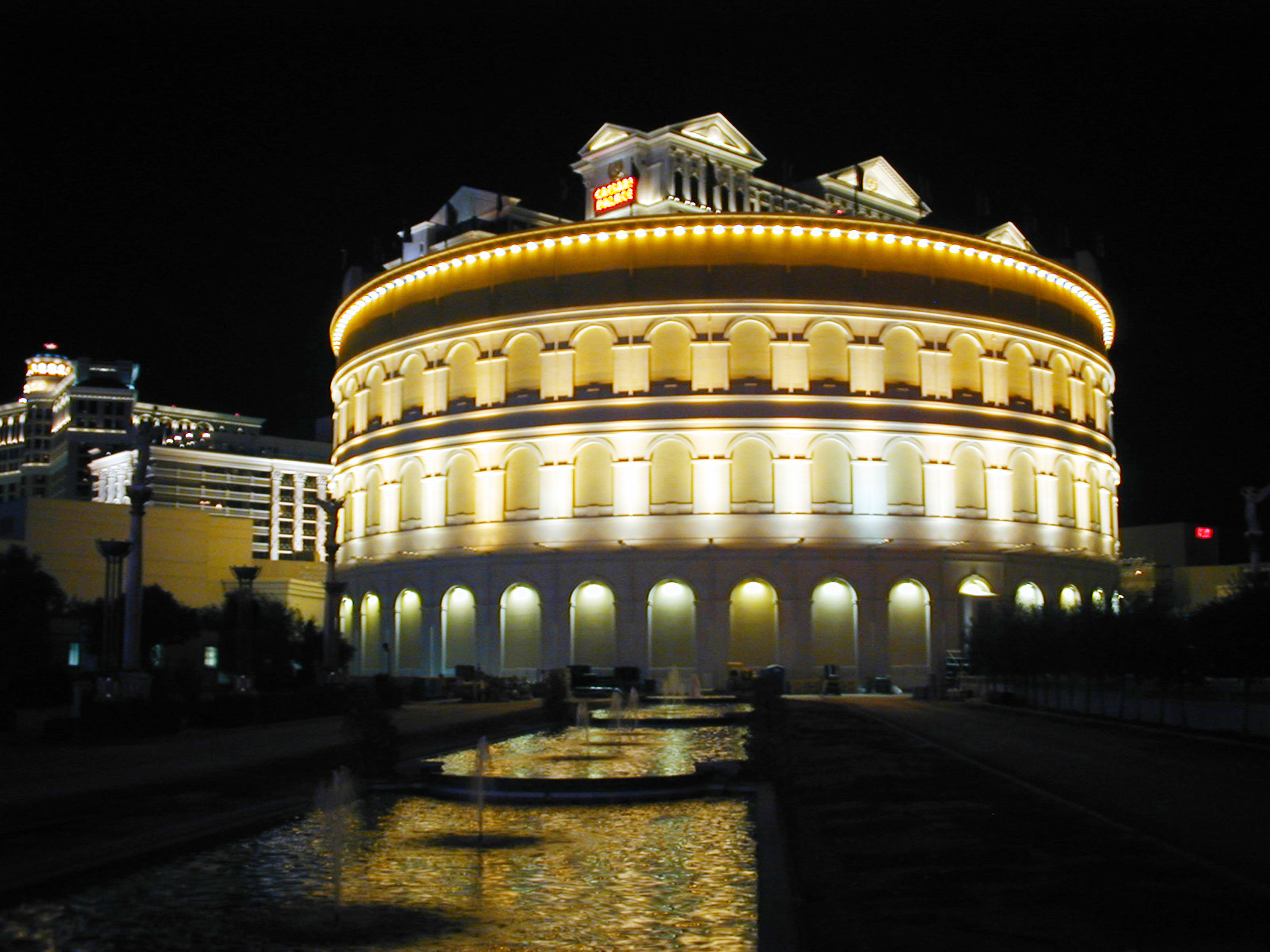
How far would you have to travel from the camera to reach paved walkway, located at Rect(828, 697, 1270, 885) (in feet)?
43.1

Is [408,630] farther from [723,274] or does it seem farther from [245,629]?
[723,274]

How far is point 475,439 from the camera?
56.1 metres

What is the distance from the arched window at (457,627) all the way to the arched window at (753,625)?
34.0ft

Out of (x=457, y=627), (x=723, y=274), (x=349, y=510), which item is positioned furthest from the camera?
(x=349, y=510)

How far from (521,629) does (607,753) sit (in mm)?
30159

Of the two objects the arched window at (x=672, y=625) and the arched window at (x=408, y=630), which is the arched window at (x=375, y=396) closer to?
the arched window at (x=408, y=630)

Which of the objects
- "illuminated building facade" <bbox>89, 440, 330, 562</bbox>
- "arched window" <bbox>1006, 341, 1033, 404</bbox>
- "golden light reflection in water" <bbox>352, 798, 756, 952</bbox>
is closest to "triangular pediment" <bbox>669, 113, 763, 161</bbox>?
"arched window" <bbox>1006, 341, 1033, 404</bbox>

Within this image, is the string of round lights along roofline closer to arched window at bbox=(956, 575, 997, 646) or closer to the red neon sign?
the red neon sign

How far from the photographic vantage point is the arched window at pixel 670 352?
177ft

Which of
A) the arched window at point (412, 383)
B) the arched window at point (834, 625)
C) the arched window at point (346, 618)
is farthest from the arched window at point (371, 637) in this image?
the arched window at point (834, 625)

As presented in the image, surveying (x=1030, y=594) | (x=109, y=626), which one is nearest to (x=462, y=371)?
(x=1030, y=594)

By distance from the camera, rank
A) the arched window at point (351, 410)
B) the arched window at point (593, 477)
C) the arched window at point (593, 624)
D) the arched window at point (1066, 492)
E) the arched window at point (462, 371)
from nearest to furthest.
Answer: the arched window at point (593, 624) < the arched window at point (593, 477) < the arched window at point (462, 371) < the arched window at point (1066, 492) < the arched window at point (351, 410)

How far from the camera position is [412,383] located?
197ft

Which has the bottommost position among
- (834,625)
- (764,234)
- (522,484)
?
(834,625)
